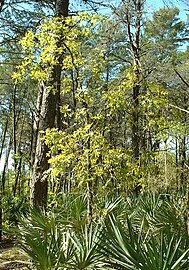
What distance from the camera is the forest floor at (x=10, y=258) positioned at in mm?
7116

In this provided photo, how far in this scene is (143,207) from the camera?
285 inches

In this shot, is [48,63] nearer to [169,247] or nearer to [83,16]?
[83,16]

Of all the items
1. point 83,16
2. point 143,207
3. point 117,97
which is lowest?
point 143,207

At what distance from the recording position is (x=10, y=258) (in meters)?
8.39

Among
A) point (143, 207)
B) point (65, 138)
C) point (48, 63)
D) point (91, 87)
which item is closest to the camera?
point (65, 138)

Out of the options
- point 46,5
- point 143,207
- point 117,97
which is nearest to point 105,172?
point 117,97

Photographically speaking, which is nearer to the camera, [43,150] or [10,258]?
[43,150]

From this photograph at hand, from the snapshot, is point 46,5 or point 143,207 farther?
point 46,5

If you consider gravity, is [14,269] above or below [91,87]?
below

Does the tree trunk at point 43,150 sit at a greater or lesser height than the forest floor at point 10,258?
greater

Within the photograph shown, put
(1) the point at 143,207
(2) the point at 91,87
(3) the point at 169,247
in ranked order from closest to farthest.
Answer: (3) the point at 169,247 < (2) the point at 91,87 < (1) the point at 143,207

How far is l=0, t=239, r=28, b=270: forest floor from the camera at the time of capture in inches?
280

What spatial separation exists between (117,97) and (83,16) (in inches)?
53.2

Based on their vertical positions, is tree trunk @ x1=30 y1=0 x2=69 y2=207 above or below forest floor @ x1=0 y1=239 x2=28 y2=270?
above
